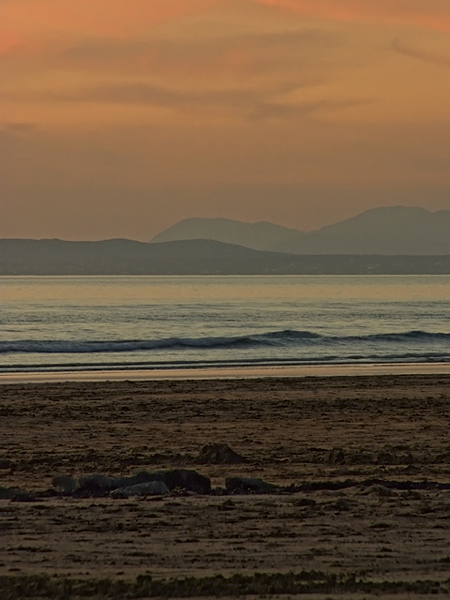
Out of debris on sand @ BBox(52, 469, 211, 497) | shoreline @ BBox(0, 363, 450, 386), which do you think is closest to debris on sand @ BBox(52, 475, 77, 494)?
debris on sand @ BBox(52, 469, 211, 497)

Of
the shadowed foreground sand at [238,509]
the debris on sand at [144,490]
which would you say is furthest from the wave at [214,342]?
the debris on sand at [144,490]

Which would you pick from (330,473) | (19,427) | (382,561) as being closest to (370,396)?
(19,427)

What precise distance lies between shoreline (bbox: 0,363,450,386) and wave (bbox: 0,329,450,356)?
352 inches

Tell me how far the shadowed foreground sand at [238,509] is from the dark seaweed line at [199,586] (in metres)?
0.01

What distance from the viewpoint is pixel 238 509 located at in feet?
29.7

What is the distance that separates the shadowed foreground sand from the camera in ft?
22.2

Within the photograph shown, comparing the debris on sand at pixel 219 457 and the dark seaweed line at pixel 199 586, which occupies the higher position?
the dark seaweed line at pixel 199 586

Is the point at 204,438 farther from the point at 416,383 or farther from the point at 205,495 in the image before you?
the point at 416,383

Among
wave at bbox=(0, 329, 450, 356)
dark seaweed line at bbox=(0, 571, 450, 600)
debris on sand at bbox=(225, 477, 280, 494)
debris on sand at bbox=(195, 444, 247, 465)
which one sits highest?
dark seaweed line at bbox=(0, 571, 450, 600)

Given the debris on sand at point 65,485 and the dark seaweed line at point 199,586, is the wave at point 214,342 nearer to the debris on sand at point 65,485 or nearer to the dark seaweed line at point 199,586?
the debris on sand at point 65,485

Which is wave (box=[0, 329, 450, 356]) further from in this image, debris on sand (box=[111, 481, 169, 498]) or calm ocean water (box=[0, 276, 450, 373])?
debris on sand (box=[111, 481, 169, 498])

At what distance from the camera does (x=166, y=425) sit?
16984 millimetres

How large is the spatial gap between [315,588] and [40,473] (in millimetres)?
6073

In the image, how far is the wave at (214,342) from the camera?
1527 inches
